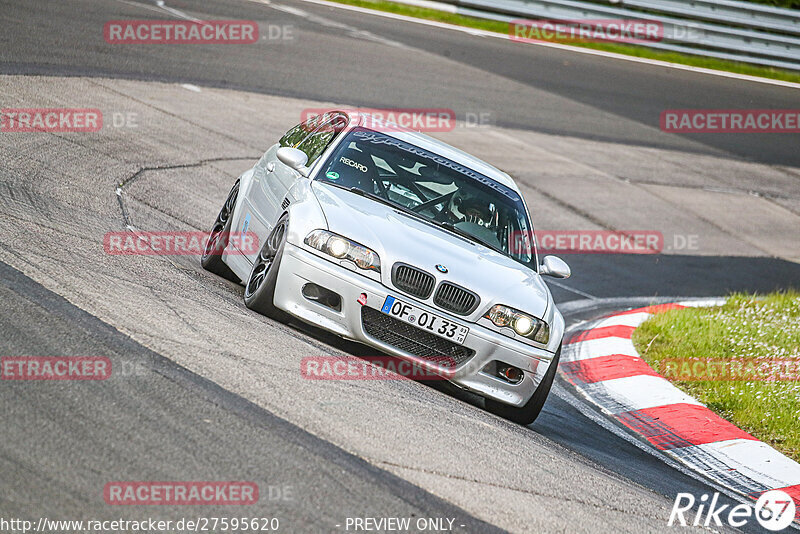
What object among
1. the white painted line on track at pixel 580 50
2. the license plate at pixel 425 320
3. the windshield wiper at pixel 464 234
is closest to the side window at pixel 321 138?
the windshield wiper at pixel 464 234

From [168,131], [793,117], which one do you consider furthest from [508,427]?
[793,117]

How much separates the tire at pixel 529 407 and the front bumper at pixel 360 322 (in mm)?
83

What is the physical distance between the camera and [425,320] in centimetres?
609

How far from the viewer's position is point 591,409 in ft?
25.2

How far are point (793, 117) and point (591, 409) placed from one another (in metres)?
17.6

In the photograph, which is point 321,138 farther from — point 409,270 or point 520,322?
point 520,322

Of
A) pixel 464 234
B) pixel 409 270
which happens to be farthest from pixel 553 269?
pixel 409 270

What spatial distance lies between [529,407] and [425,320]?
0.97m

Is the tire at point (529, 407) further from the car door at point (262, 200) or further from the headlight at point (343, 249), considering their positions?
the car door at point (262, 200)

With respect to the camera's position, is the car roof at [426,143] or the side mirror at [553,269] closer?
the side mirror at [553,269]

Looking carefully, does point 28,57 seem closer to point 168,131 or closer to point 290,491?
point 168,131

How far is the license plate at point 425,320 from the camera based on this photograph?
6074mm

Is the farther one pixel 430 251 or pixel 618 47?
pixel 618 47

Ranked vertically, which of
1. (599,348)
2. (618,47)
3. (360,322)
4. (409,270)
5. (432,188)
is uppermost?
(618,47)
